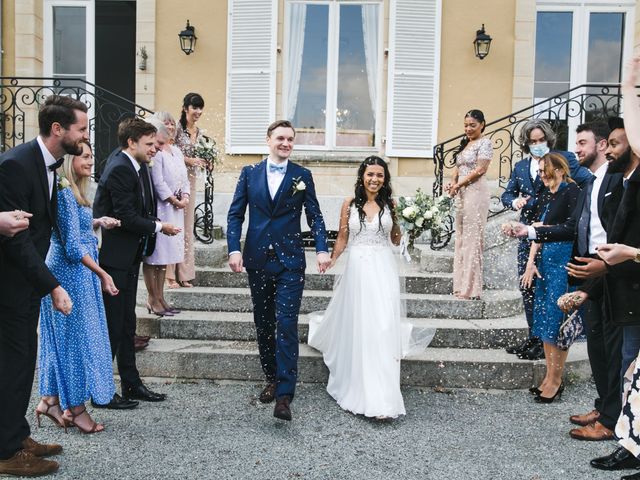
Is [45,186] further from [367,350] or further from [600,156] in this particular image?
[600,156]

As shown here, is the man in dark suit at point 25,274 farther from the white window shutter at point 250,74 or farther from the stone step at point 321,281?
the white window shutter at point 250,74

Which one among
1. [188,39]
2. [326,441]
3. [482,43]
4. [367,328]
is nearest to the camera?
[326,441]

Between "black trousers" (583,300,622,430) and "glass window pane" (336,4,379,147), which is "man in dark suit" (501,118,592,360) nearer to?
"black trousers" (583,300,622,430)

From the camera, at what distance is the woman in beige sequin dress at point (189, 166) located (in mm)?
6703

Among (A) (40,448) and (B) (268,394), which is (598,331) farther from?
(A) (40,448)

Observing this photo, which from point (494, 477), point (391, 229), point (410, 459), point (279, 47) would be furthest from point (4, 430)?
point (279, 47)

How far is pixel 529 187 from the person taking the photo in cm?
610

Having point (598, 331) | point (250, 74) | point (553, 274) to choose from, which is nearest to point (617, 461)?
point (598, 331)

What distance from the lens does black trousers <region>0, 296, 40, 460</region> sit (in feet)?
11.8

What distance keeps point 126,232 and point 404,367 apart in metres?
2.58

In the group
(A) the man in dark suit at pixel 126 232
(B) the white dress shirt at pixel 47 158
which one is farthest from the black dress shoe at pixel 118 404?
(B) the white dress shirt at pixel 47 158

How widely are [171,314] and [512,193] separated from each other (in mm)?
3568

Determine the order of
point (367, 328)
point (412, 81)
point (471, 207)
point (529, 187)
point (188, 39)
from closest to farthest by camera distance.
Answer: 1. point (367, 328)
2. point (529, 187)
3. point (471, 207)
4. point (188, 39)
5. point (412, 81)

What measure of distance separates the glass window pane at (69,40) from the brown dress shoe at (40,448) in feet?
27.9
